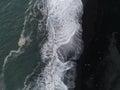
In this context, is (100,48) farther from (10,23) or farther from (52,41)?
(10,23)

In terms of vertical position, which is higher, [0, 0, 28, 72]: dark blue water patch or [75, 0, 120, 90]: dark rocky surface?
[0, 0, 28, 72]: dark blue water patch

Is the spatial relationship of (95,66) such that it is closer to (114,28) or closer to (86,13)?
(114,28)

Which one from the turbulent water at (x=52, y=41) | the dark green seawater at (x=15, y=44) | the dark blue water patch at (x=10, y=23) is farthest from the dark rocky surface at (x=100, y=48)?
the dark blue water patch at (x=10, y=23)

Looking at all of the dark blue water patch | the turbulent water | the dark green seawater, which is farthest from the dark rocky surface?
the dark blue water patch

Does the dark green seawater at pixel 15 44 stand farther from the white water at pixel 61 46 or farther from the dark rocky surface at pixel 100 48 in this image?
the dark rocky surface at pixel 100 48

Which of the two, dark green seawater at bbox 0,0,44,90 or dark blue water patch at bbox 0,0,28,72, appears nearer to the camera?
dark green seawater at bbox 0,0,44,90

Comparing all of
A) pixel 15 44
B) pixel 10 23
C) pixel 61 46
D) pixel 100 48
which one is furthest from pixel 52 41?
pixel 10 23

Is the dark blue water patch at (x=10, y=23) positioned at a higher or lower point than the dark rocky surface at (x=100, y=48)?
higher

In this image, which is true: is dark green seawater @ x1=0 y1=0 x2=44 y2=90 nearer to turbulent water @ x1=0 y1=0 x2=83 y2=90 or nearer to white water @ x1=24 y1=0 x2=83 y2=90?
turbulent water @ x1=0 y1=0 x2=83 y2=90
